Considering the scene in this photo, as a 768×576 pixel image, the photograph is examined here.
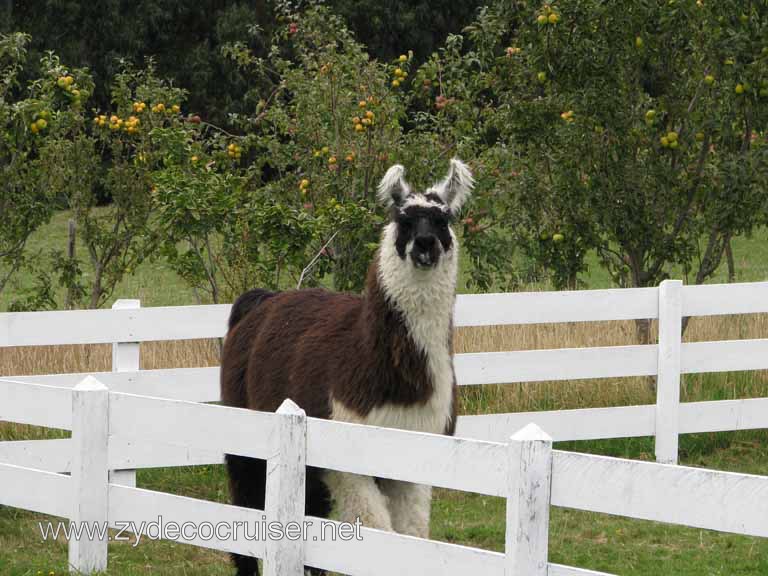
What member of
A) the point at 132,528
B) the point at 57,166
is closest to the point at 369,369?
the point at 132,528

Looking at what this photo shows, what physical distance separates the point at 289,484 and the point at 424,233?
1.58 meters

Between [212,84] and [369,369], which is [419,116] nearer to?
[369,369]

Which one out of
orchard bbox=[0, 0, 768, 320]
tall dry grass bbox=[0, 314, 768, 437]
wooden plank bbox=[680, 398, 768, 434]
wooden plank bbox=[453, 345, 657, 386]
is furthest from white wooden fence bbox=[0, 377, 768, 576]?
wooden plank bbox=[680, 398, 768, 434]

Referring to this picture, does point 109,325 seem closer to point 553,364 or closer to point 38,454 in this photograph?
point 38,454

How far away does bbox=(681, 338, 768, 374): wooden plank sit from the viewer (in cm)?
931

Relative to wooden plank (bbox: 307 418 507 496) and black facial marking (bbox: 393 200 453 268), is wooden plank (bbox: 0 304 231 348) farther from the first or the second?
wooden plank (bbox: 307 418 507 496)

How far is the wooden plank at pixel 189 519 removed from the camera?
5.19 m

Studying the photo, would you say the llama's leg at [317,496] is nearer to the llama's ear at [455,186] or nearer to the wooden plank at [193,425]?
the wooden plank at [193,425]

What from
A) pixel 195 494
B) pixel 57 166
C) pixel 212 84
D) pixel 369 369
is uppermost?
pixel 212 84

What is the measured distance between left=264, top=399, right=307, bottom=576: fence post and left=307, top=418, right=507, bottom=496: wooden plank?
1.8 inches

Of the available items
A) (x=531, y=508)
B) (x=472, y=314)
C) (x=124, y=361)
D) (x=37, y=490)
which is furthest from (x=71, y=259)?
(x=531, y=508)

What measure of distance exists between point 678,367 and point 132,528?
480 centimetres

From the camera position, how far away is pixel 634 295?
9.12 metres

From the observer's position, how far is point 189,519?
543cm
